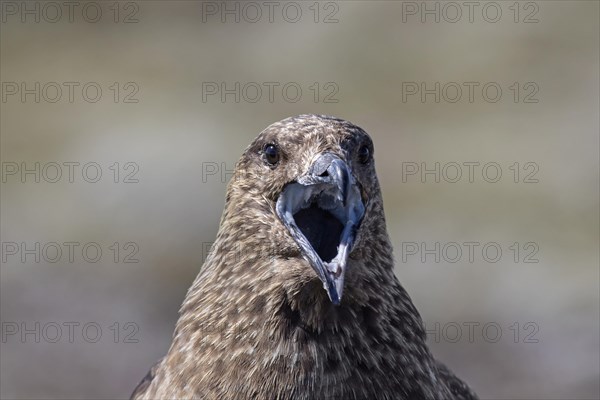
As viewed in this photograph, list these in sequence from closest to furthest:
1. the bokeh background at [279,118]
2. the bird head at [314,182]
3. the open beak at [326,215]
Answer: the open beak at [326,215], the bird head at [314,182], the bokeh background at [279,118]

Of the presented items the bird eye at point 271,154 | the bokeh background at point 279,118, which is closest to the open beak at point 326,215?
the bird eye at point 271,154

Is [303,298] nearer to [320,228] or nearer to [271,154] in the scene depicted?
[320,228]

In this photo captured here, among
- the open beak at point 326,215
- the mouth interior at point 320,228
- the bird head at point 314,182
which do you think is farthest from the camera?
the mouth interior at point 320,228

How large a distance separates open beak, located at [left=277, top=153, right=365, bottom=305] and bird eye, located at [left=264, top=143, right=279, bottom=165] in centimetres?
14

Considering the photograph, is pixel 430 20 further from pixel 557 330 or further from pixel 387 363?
pixel 387 363

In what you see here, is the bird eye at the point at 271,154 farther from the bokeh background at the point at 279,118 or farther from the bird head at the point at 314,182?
the bokeh background at the point at 279,118

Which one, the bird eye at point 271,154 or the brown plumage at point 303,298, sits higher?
the bird eye at point 271,154

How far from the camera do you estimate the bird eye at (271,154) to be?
422 cm

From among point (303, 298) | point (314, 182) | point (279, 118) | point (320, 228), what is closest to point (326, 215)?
point (320, 228)

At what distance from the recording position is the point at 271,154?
4254mm

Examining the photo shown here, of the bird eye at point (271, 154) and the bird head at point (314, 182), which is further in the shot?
the bird eye at point (271, 154)

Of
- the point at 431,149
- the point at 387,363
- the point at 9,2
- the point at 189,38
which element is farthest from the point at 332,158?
the point at 9,2

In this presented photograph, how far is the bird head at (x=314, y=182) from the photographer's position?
13.1 feet

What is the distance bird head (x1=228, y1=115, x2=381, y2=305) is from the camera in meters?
3.99
